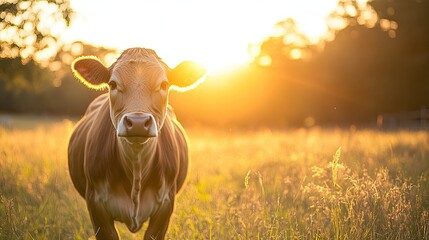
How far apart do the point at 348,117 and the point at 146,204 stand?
32.4 m

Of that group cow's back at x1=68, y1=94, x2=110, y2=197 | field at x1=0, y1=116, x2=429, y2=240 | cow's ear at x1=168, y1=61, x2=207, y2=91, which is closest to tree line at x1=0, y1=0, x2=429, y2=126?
field at x1=0, y1=116, x2=429, y2=240

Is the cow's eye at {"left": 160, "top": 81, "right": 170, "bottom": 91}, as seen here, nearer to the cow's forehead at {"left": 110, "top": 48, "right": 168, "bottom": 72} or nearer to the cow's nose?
the cow's forehead at {"left": 110, "top": 48, "right": 168, "bottom": 72}

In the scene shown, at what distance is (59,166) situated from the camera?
Result: 333 inches

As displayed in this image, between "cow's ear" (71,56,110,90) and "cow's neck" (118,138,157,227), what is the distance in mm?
602

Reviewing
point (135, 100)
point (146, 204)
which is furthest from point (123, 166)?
point (135, 100)

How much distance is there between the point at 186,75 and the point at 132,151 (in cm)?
94

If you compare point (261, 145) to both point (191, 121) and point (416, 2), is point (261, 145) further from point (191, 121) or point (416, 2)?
point (191, 121)

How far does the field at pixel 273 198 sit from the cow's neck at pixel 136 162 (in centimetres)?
71

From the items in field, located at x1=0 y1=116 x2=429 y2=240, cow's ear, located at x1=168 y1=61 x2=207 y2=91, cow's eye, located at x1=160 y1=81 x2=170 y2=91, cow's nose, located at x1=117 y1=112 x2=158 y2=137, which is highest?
cow's ear, located at x1=168 y1=61 x2=207 y2=91

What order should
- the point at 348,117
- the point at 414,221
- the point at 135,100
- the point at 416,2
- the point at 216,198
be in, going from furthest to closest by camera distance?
the point at 348,117
the point at 416,2
the point at 216,198
the point at 414,221
the point at 135,100

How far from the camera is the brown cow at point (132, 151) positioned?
146 inches

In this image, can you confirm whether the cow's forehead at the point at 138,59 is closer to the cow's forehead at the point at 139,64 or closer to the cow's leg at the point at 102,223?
the cow's forehead at the point at 139,64

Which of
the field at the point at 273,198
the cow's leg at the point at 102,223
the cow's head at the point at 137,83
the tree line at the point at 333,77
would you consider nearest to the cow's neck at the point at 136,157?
the cow's head at the point at 137,83

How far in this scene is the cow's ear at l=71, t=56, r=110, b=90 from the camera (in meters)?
4.06
